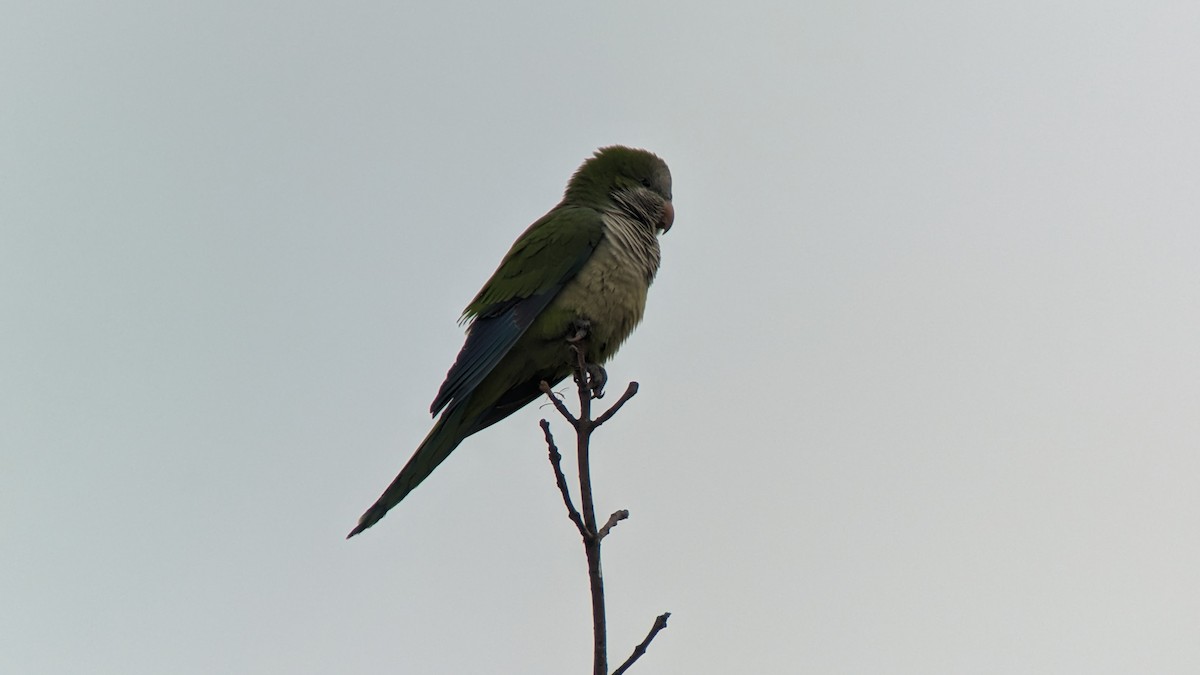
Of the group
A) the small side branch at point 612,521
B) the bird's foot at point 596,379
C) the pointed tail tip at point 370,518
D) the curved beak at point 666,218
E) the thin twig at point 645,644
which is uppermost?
the curved beak at point 666,218

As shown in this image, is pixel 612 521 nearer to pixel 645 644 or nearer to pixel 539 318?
pixel 645 644

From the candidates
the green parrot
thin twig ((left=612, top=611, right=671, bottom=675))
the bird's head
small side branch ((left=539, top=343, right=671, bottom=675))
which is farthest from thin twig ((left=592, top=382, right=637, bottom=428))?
the bird's head

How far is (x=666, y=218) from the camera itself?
6.21 meters

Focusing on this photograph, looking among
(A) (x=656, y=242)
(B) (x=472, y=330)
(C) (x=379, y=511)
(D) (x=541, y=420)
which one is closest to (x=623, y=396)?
(D) (x=541, y=420)

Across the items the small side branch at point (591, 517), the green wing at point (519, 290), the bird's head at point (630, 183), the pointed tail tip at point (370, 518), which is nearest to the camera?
the small side branch at point (591, 517)

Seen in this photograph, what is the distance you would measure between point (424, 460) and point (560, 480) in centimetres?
192

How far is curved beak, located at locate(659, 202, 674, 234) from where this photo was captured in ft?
20.4

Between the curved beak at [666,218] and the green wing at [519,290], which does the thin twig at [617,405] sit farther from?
the curved beak at [666,218]

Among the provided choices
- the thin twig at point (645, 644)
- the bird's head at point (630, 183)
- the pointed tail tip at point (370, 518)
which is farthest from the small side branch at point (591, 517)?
the bird's head at point (630, 183)

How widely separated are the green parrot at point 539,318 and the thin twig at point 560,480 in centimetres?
177

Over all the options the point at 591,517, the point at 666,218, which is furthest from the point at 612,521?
the point at 666,218

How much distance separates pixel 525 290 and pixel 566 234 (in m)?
0.38

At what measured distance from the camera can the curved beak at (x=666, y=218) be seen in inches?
244

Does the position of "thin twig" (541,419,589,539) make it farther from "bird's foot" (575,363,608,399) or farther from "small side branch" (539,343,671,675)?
"bird's foot" (575,363,608,399)
